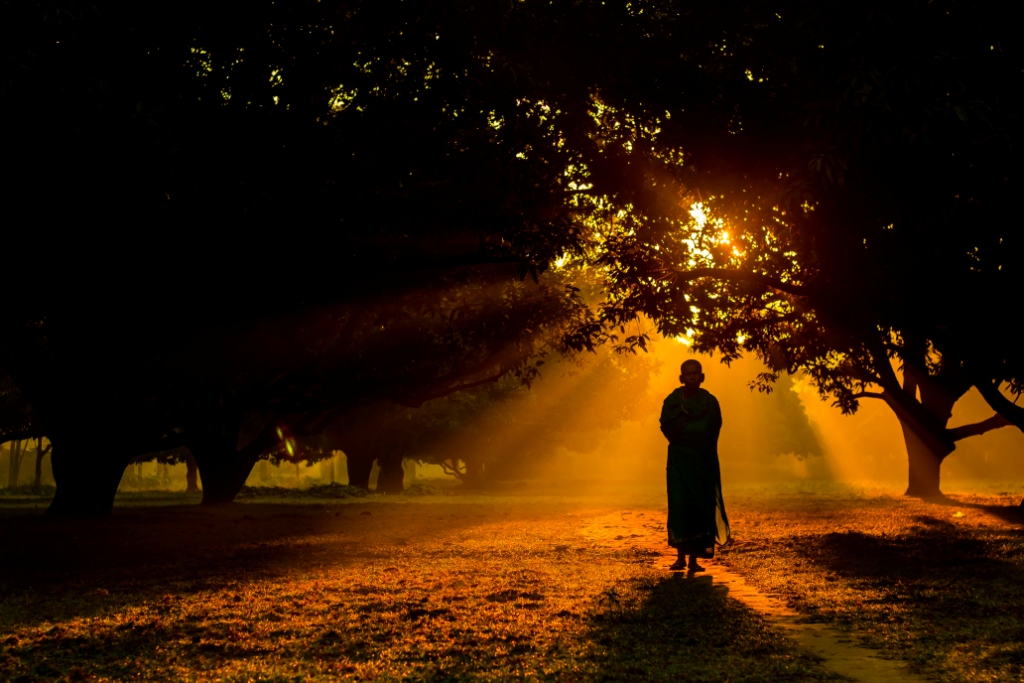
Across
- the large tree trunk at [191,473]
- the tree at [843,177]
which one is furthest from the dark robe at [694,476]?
the large tree trunk at [191,473]

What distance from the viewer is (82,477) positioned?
63.0ft

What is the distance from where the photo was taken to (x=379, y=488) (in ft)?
152

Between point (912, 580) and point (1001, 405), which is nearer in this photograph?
point (912, 580)

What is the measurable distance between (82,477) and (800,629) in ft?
53.6

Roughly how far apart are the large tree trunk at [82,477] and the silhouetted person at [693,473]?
12851 millimetres

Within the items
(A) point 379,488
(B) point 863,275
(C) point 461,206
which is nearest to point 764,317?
(B) point 863,275

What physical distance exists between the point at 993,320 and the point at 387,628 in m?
12.3

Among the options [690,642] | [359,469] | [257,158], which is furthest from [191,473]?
[690,642]

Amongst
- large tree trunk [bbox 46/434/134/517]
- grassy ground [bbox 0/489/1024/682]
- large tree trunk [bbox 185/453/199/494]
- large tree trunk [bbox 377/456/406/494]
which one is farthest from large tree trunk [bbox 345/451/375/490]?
grassy ground [bbox 0/489/1024/682]

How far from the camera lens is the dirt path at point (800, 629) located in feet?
18.4

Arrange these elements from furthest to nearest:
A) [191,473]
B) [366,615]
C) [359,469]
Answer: [191,473], [359,469], [366,615]

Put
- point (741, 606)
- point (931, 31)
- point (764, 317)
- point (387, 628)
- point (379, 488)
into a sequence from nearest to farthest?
1. point (387, 628)
2. point (741, 606)
3. point (931, 31)
4. point (764, 317)
5. point (379, 488)

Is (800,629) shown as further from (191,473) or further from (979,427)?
(191,473)

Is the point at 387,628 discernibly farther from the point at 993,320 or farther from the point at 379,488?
the point at 379,488
